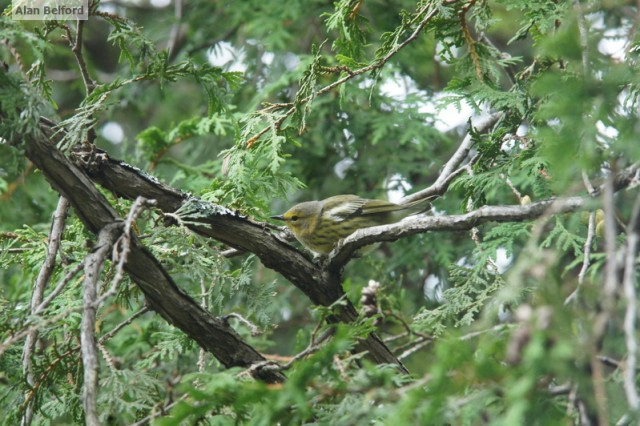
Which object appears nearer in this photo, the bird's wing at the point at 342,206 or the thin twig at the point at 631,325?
the thin twig at the point at 631,325

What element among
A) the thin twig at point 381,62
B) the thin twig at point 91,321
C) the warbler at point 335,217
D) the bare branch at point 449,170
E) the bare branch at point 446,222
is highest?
the thin twig at point 381,62

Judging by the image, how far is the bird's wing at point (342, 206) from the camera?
5.12 metres

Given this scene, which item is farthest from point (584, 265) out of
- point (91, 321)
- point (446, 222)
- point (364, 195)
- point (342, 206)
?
point (364, 195)

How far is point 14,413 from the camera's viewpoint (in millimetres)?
3240

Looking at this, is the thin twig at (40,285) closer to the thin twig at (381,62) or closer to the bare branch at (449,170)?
the thin twig at (381,62)

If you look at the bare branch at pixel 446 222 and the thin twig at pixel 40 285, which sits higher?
the thin twig at pixel 40 285

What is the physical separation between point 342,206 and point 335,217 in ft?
0.60

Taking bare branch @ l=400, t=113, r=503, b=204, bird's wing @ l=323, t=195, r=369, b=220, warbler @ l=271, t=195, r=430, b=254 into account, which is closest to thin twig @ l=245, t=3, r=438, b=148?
bare branch @ l=400, t=113, r=503, b=204

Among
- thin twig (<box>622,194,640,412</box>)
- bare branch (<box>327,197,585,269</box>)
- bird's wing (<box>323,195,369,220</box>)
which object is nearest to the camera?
thin twig (<box>622,194,640,412</box>)

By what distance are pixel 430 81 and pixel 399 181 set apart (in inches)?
63.6

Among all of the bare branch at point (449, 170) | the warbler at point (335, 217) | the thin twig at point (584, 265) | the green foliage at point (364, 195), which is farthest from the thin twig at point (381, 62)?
the warbler at point (335, 217)

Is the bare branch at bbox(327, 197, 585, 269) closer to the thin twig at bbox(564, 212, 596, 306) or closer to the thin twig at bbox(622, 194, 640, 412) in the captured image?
the thin twig at bbox(564, 212, 596, 306)

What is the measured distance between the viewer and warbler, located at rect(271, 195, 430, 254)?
4.88 meters

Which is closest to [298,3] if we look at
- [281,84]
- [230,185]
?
[281,84]
